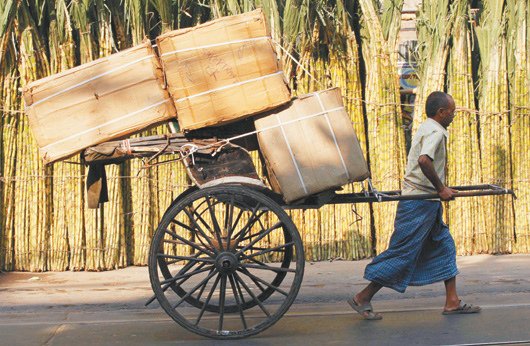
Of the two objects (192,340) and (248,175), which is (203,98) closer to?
(248,175)

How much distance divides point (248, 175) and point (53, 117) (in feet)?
4.41

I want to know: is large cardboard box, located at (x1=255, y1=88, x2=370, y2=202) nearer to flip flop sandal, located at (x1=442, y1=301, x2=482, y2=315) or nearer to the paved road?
the paved road

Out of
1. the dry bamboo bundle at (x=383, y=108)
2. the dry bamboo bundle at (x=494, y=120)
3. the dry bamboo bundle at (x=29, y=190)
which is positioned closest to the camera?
the dry bamboo bundle at (x=29, y=190)

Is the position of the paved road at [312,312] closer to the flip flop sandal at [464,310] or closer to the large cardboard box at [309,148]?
the flip flop sandal at [464,310]

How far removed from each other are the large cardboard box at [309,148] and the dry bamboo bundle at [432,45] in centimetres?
307

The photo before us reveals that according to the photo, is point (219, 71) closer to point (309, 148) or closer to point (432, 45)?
point (309, 148)

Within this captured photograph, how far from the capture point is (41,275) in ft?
26.8

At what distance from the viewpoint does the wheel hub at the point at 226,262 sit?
567 centimetres

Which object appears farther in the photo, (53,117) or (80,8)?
(80,8)

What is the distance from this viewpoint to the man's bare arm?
5902 mm

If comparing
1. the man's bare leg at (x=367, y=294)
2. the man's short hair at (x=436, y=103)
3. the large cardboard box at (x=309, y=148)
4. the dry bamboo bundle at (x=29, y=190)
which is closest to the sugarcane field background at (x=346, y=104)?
the dry bamboo bundle at (x=29, y=190)

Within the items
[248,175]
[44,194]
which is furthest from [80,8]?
[248,175]

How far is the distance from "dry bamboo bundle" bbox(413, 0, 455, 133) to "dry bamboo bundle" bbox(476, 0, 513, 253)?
0.41 meters

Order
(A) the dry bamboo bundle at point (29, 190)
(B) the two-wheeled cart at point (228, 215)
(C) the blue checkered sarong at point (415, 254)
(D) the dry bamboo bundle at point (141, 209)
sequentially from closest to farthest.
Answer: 1. (B) the two-wheeled cart at point (228, 215)
2. (C) the blue checkered sarong at point (415, 254)
3. (A) the dry bamboo bundle at point (29, 190)
4. (D) the dry bamboo bundle at point (141, 209)
